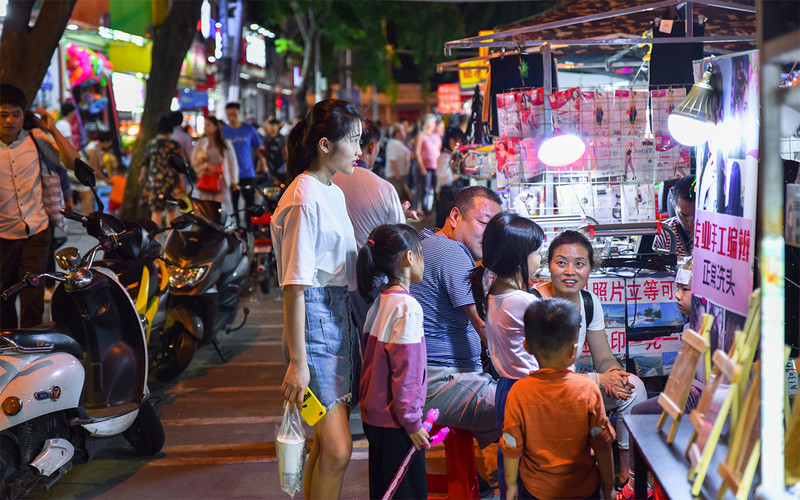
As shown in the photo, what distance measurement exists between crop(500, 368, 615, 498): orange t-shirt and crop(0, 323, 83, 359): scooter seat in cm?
247

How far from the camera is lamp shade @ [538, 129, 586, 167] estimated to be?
5.13 meters

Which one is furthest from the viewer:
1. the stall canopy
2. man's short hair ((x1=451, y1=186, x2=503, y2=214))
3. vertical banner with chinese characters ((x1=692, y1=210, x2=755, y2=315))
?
the stall canopy

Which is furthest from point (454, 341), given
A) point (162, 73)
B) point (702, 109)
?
point (162, 73)

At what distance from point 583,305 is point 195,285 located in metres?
3.39

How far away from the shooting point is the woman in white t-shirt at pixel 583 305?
3.85 m

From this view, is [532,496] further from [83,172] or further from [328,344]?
[83,172]

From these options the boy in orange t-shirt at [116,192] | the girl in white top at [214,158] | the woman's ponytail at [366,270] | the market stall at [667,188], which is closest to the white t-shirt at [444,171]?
the girl in white top at [214,158]

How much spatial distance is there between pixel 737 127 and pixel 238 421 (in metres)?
3.89

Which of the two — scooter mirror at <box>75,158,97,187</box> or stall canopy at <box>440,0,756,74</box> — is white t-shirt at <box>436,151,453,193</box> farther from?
scooter mirror at <box>75,158,97,187</box>

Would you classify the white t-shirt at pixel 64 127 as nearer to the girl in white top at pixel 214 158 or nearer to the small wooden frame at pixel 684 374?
the girl in white top at pixel 214 158

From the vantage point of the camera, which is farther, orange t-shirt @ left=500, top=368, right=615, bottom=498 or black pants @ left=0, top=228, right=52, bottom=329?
black pants @ left=0, top=228, right=52, bottom=329

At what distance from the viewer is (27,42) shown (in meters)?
7.26

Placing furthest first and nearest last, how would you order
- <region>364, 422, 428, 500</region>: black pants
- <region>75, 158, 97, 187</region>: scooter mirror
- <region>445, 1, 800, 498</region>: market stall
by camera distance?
1. <region>75, 158, 97, 187</region>: scooter mirror
2. <region>364, 422, 428, 500</region>: black pants
3. <region>445, 1, 800, 498</region>: market stall

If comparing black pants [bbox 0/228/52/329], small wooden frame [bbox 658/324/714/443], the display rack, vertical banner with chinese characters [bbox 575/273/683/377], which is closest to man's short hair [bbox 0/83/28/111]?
black pants [bbox 0/228/52/329]
